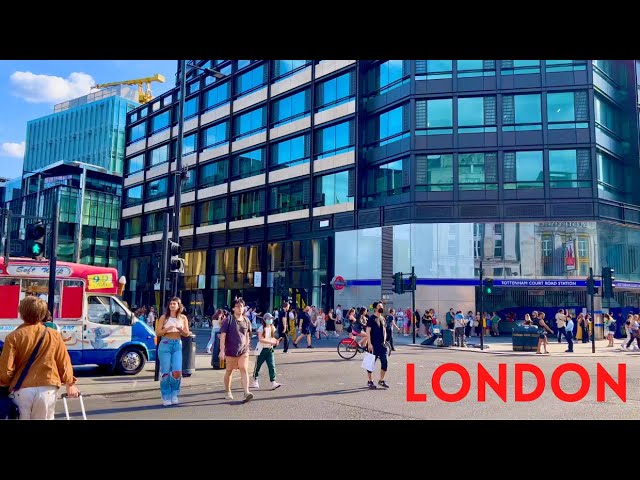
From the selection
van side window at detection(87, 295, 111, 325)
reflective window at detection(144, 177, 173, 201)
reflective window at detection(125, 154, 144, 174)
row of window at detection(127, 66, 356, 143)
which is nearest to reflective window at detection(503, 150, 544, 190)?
row of window at detection(127, 66, 356, 143)

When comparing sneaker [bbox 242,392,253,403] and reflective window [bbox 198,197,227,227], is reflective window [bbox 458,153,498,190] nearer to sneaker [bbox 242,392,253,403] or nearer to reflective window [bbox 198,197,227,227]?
reflective window [bbox 198,197,227,227]

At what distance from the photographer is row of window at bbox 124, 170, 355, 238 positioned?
35603mm

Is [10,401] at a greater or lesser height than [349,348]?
greater

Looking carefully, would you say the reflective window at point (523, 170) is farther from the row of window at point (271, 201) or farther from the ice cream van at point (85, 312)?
the ice cream van at point (85, 312)

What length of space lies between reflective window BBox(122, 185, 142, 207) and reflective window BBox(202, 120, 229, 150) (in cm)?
1193

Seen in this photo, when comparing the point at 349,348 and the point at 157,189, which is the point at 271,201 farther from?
the point at 349,348

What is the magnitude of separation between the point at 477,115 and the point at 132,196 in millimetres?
37641

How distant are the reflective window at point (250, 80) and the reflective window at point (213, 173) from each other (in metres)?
5.85

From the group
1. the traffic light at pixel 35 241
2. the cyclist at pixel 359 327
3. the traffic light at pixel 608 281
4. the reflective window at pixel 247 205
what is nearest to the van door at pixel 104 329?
the traffic light at pixel 35 241

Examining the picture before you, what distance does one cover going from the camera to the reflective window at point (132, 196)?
181ft

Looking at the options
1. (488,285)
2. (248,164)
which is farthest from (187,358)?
(248,164)

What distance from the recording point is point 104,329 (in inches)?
500
